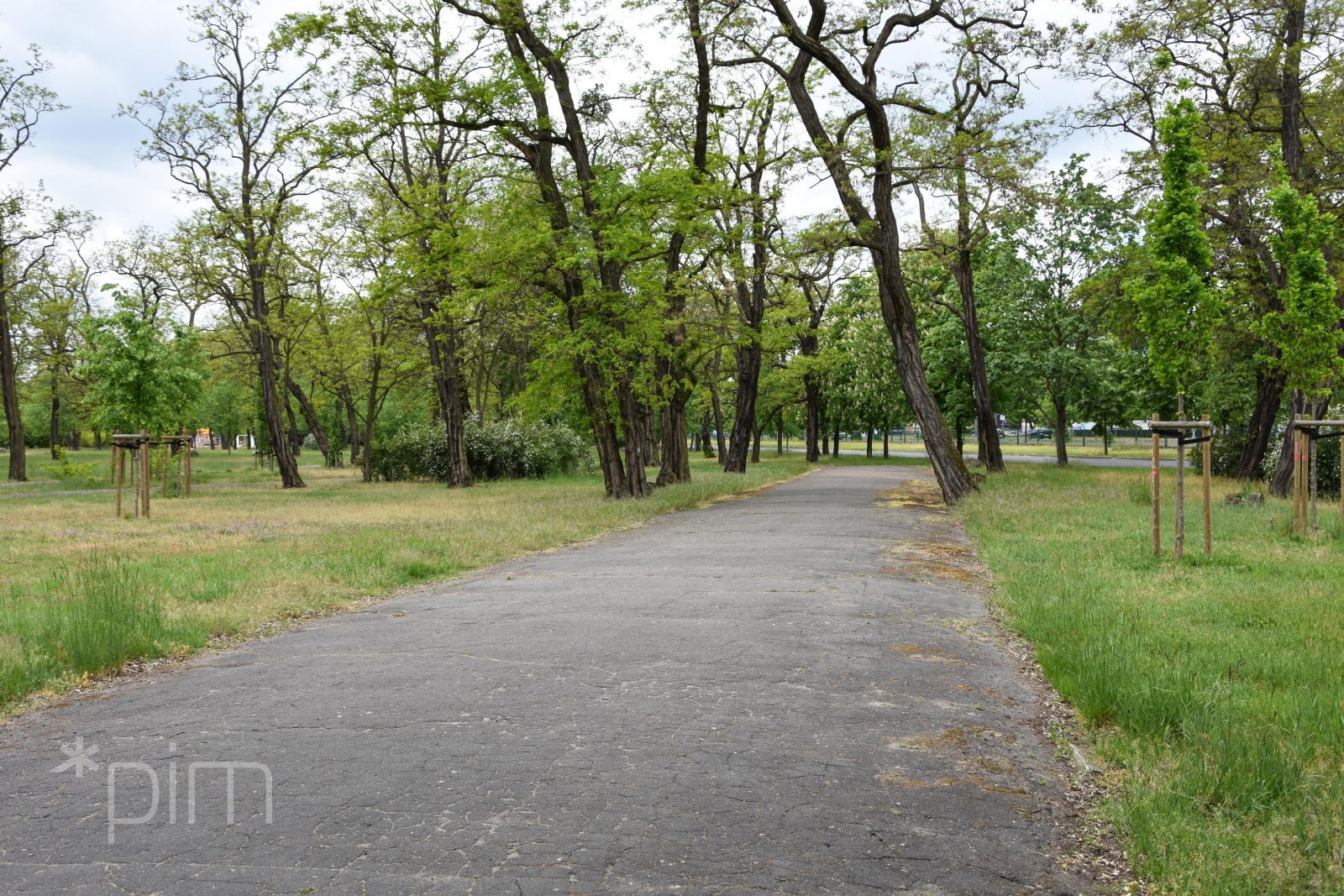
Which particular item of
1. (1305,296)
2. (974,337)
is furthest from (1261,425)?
(1305,296)

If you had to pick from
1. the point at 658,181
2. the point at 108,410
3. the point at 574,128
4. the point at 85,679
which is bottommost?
the point at 85,679

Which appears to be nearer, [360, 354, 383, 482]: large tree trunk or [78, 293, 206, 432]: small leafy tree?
[78, 293, 206, 432]: small leafy tree

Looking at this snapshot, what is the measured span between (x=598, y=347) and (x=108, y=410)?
14400 mm

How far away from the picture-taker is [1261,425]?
A: 83.3 feet

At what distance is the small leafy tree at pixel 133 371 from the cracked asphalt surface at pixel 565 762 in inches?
844

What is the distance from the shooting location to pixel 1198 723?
4715 millimetres

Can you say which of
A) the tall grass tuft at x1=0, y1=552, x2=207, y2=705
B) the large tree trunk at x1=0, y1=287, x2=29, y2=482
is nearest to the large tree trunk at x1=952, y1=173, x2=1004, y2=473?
the tall grass tuft at x1=0, y1=552, x2=207, y2=705

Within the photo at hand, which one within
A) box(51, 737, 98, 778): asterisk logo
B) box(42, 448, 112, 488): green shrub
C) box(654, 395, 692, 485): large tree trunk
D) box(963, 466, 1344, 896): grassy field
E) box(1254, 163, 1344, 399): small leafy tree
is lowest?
box(51, 737, 98, 778): asterisk logo

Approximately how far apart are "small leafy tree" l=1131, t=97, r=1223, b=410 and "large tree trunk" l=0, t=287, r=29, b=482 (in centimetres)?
3856

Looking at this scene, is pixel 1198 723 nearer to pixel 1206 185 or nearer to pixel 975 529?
pixel 975 529

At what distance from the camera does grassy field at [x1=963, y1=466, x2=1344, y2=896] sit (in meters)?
3.52

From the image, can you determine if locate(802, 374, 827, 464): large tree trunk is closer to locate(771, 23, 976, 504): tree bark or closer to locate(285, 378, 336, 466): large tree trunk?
locate(285, 378, 336, 466): large tree trunk

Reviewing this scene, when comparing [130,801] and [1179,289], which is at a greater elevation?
[1179,289]

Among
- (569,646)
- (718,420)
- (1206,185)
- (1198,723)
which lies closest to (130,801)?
(569,646)
